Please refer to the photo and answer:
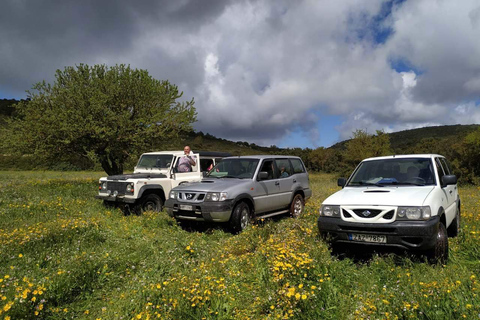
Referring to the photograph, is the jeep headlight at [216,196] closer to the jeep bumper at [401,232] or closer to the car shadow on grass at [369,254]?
the car shadow on grass at [369,254]

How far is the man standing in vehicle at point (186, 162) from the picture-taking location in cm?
951

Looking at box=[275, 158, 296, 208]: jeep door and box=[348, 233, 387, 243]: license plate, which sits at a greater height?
box=[275, 158, 296, 208]: jeep door

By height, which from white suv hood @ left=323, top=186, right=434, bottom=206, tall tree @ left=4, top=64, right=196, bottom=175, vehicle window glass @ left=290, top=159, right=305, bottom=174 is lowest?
white suv hood @ left=323, top=186, right=434, bottom=206

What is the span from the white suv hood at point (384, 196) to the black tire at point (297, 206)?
333cm

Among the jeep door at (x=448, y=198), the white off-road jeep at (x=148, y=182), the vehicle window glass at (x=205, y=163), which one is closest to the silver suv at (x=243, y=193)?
the white off-road jeep at (x=148, y=182)

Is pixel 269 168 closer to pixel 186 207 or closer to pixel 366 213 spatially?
pixel 186 207

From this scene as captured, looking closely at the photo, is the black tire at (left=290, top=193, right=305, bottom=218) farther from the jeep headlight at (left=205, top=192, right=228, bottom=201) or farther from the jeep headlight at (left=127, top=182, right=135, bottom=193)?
the jeep headlight at (left=127, top=182, right=135, bottom=193)

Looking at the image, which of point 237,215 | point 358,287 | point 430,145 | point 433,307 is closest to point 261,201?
point 237,215

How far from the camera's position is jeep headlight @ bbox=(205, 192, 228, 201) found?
6.34 metres

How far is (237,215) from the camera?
6.48 m

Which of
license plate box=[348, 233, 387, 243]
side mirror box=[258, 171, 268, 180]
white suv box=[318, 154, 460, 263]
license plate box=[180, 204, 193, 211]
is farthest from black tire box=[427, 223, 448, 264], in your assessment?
license plate box=[180, 204, 193, 211]

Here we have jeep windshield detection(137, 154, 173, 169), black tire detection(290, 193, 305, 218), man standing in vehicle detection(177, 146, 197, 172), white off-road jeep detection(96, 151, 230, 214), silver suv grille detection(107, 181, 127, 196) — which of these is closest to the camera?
white off-road jeep detection(96, 151, 230, 214)

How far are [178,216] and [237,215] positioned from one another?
1.37 meters

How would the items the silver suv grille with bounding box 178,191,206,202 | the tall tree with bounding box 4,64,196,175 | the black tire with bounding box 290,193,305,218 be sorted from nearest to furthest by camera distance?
the silver suv grille with bounding box 178,191,206,202, the black tire with bounding box 290,193,305,218, the tall tree with bounding box 4,64,196,175
